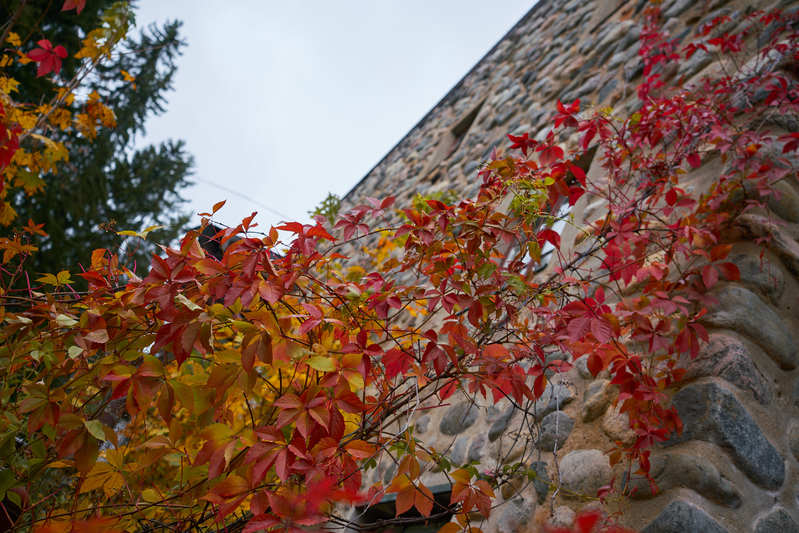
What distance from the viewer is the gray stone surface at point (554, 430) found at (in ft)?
4.61

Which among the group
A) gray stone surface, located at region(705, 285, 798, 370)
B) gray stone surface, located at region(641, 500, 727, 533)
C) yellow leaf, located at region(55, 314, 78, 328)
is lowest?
yellow leaf, located at region(55, 314, 78, 328)

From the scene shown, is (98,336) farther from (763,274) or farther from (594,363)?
(763,274)

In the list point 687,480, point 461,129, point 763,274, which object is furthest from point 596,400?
point 461,129

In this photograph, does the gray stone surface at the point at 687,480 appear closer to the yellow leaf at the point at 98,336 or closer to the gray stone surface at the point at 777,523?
the gray stone surface at the point at 777,523

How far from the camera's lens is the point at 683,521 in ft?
3.29

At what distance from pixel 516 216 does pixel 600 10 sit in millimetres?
2841

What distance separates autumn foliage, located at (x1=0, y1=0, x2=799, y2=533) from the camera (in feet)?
2.51

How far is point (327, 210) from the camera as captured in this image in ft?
6.91

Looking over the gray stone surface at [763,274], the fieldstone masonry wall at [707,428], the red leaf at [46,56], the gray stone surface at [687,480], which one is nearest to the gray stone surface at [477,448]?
the fieldstone masonry wall at [707,428]

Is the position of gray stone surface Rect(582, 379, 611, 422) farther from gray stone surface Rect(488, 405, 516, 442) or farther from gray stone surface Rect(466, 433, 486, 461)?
gray stone surface Rect(466, 433, 486, 461)

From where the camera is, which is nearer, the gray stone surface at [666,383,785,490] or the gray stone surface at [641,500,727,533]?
the gray stone surface at [641,500,727,533]

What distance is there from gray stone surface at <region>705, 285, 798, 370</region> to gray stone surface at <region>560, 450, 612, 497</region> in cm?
50

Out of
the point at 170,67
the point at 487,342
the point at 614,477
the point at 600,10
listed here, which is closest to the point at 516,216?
the point at 487,342

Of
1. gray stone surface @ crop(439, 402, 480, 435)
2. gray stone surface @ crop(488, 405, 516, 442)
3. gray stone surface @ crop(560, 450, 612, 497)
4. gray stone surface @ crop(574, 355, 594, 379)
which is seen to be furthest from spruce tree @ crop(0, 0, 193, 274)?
gray stone surface @ crop(560, 450, 612, 497)
